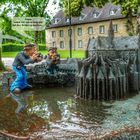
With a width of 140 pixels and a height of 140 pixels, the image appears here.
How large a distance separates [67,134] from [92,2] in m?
36.1

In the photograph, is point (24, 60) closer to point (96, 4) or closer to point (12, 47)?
point (96, 4)

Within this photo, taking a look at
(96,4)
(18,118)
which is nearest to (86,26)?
(96,4)

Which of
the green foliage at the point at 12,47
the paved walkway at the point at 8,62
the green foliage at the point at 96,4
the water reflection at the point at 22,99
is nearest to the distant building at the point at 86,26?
the green foliage at the point at 12,47

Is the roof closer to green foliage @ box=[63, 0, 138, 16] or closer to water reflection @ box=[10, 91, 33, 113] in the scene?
green foliage @ box=[63, 0, 138, 16]

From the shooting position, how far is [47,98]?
1276cm

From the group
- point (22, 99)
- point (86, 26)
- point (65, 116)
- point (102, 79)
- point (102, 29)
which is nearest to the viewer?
point (65, 116)

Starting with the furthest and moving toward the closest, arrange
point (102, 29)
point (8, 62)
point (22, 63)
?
point (102, 29)
point (8, 62)
point (22, 63)

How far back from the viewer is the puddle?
8070mm

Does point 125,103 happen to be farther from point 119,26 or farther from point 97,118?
point 119,26

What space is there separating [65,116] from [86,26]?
2614 inches

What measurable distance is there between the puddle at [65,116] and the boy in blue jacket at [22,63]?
109 centimetres

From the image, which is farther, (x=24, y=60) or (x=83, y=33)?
(x=83, y=33)

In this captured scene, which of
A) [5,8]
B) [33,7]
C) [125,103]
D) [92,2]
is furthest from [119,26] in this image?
[125,103]

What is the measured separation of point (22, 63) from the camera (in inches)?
570
